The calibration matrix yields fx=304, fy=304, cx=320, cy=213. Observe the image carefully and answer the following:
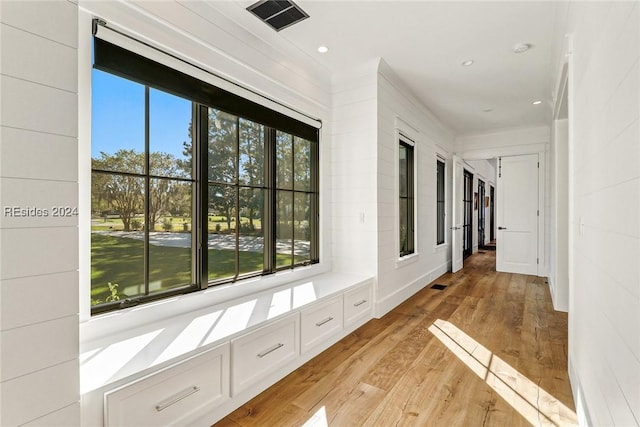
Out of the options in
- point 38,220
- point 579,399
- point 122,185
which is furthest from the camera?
point 122,185

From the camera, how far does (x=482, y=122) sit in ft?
17.8

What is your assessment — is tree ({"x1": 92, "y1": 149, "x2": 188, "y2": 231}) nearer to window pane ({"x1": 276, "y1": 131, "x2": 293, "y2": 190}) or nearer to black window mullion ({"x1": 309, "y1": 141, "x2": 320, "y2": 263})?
window pane ({"x1": 276, "y1": 131, "x2": 293, "y2": 190})

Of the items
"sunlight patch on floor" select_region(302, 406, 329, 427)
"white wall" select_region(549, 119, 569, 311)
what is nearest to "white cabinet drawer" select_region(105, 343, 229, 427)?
"sunlight patch on floor" select_region(302, 406, 329, 427)

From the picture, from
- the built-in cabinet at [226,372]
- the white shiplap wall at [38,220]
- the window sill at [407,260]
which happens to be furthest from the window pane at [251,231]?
the window sill at [407,260]

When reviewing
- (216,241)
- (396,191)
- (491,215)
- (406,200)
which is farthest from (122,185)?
(491,215)

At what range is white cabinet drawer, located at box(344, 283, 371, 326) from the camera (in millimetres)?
2912

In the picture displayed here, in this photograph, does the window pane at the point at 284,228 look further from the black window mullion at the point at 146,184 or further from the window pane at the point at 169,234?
the black window mullion at the point at 146,184

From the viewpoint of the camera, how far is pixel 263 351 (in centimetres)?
200

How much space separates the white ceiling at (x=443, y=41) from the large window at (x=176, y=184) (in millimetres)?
878

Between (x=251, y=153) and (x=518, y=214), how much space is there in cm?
534

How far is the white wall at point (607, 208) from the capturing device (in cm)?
92

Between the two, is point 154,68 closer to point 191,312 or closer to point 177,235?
point 177,235

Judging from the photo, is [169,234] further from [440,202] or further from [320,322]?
[440,202]

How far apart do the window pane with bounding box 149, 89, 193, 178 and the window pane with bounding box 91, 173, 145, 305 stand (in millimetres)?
194
